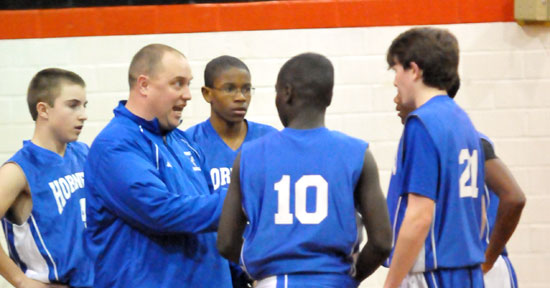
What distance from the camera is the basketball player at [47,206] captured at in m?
4.00

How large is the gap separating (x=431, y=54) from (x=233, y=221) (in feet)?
3.14

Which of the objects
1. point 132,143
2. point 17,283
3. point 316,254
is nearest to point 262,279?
point 316,254

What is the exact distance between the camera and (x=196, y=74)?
5598 millimetres

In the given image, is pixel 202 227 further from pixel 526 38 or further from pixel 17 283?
pixel 526 38

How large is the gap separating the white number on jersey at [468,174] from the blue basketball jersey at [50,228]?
1.93m

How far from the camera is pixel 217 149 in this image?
4293 millimetres

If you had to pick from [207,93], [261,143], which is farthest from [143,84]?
[207,93]

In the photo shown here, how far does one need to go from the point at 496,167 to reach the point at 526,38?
256 cm

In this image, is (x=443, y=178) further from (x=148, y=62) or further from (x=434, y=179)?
(x=148, y=62)

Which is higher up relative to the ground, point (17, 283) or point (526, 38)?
point (526, 38)

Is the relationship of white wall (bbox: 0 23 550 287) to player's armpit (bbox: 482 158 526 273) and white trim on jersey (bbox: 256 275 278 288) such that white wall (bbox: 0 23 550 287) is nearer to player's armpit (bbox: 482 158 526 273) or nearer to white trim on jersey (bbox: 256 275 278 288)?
player's armpit (bbox: 482 158 526 273)

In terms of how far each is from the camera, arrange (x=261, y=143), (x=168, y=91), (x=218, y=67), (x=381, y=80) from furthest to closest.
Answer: (x=381, y=80) < (x=218, y=67) < (x=168, y=91) < (x=261, y=143)

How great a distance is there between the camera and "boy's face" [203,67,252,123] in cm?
434

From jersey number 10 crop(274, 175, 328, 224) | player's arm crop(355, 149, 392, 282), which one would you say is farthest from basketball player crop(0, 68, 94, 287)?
player's arm crop(355, 149, 392, 282)
